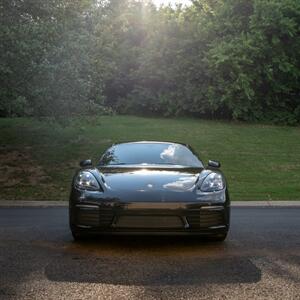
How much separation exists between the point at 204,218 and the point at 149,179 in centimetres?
79

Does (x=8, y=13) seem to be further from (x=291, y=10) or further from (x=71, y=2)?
(x=291, y=10)

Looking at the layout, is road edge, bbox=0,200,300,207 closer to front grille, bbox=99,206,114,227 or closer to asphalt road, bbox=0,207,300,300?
asphalt road, bbox=0,207,300,300

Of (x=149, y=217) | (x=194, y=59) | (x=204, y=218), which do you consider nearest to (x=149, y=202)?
(x=149, y=217)

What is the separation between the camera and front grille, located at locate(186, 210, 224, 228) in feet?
20.2

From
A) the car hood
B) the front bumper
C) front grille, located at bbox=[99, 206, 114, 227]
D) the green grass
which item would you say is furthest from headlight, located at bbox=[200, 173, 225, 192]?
the green grass

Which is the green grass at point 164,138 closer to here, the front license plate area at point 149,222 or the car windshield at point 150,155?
the car windshield at point 150,155

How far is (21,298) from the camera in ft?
14.2

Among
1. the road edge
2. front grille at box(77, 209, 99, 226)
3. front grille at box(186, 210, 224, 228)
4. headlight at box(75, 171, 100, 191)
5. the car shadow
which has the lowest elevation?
the road edge

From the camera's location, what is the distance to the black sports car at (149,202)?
240 inches

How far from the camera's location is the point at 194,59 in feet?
78.5

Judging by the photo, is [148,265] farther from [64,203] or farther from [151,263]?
[64,203]

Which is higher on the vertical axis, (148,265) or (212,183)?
(212,183)

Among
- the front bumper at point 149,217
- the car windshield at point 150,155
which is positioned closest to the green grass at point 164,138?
the car windshield at point 150,155

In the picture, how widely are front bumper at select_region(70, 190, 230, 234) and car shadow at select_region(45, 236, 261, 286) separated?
0.25 meters
